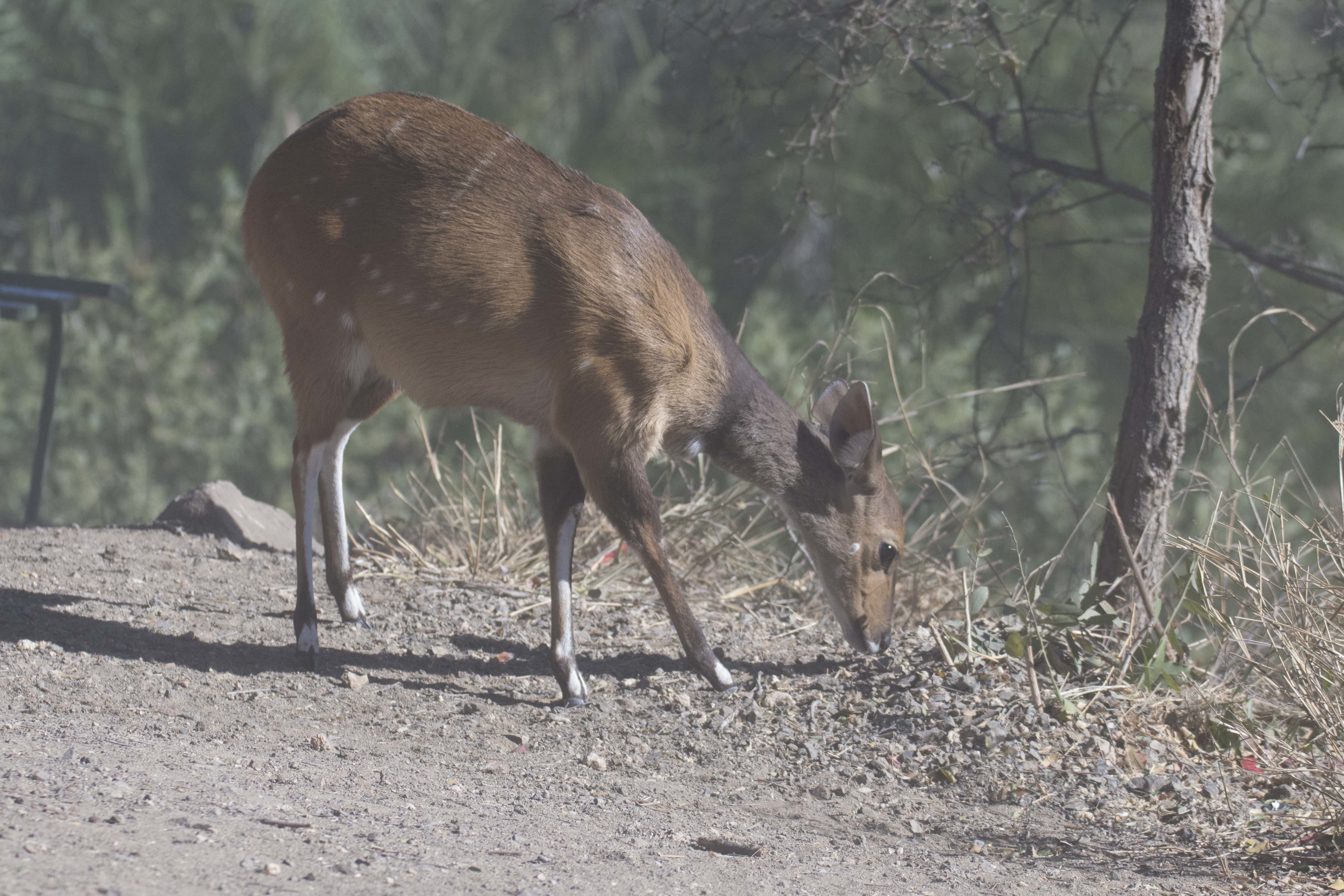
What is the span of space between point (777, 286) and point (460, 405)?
9981mm

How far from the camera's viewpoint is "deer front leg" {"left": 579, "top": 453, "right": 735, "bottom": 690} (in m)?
4.20

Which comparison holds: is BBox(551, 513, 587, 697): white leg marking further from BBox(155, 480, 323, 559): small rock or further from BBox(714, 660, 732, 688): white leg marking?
BBox(155, 480, 323, 559): small rock

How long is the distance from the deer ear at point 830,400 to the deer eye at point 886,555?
498 mm

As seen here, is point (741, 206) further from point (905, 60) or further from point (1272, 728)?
point (1272, 728)

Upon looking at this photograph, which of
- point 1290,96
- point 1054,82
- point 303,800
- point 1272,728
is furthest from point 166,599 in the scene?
point 1290,96

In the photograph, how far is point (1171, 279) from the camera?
4367 millimetres

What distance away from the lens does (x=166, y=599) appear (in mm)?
4996

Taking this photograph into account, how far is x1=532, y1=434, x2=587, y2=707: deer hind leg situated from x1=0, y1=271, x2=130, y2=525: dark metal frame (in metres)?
2.69

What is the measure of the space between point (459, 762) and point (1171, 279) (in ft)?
9.26

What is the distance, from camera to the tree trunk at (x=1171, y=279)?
4.29 meters

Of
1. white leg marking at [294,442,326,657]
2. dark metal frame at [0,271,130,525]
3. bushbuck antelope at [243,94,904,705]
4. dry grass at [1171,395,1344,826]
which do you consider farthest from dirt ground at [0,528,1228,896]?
dark metal frame at [0,271,130,525]

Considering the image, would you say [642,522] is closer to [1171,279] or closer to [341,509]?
[341,509]

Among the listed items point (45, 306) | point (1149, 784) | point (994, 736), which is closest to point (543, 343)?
point (994, 736)

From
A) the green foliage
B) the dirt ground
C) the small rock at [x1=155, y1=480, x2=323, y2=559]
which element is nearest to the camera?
the dirt ground
